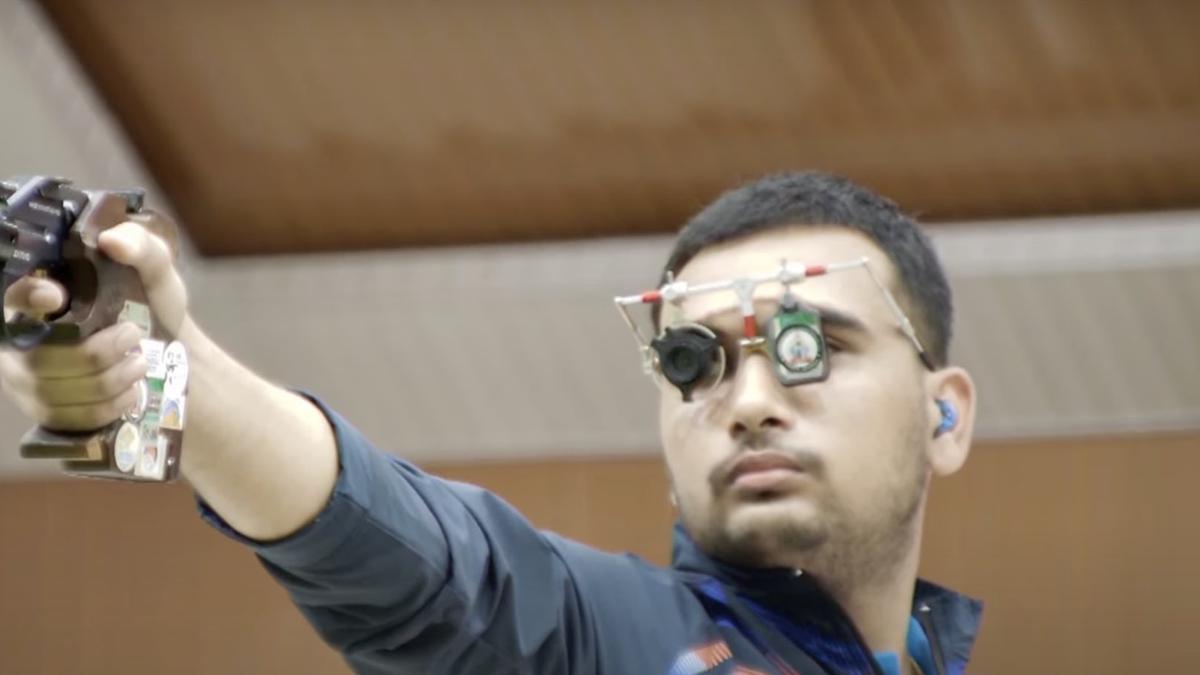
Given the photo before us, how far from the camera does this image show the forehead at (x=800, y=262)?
4.87 feet

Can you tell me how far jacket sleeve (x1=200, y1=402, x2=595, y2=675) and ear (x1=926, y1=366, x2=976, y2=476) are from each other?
51cm

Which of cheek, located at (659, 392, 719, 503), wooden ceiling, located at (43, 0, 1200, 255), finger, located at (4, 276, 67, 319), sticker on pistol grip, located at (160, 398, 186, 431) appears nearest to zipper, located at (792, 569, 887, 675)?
cheek, located at (659, 392, 719, 503)

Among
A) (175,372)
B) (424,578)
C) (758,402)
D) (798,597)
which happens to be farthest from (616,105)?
(175,372)

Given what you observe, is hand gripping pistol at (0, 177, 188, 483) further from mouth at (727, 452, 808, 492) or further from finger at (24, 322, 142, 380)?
mouth at (727, 452, 808, 492)

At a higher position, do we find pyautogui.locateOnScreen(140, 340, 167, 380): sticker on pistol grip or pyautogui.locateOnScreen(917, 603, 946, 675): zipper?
pyautogui.locateOnScreen(140, 340, 167, 380): sticker on pistol grip

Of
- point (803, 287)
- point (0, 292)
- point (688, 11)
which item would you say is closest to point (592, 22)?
point (688, 11)

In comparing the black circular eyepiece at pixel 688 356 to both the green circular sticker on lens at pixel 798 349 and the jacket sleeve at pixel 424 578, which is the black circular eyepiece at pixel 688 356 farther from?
the jacket sleeve at pixel 424 578

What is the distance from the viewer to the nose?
1.39 metres

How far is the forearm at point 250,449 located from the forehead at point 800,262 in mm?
563

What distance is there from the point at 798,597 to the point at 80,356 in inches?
29.3

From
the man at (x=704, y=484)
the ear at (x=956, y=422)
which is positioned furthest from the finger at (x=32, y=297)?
the ear at (x=956, y=422)

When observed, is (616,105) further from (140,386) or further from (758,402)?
(140,386)

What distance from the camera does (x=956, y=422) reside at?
1.63m

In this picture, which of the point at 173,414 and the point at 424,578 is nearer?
the point at 173,414
